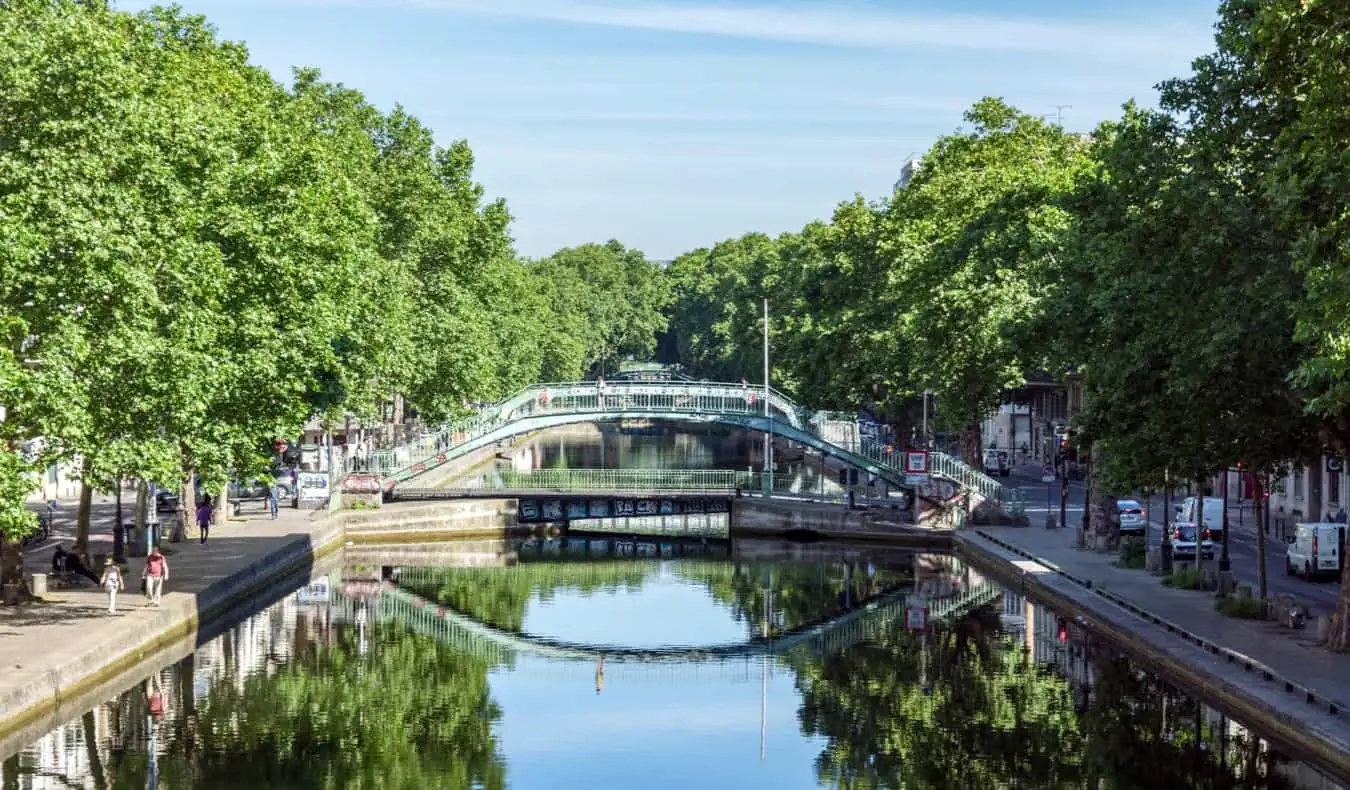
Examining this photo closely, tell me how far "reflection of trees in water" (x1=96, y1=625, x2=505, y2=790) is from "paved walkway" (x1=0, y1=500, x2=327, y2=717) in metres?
1.82

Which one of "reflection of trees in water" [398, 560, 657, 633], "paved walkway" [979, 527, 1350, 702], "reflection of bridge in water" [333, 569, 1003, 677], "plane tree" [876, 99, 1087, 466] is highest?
"plane tree" [876, 99, 1087, 466]

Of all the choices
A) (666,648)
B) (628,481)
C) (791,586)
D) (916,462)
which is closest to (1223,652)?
(666,648)

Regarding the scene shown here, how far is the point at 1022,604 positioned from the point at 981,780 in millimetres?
22691

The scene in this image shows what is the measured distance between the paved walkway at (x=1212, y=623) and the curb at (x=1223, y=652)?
0.27 m

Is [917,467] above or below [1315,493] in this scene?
above

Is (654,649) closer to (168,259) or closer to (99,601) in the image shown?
(99,601)

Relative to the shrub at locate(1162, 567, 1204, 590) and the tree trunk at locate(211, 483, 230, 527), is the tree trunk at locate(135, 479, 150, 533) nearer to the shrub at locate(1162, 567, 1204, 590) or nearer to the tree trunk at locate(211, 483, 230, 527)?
the tree trunk at locate(211, 483, 230, 527)

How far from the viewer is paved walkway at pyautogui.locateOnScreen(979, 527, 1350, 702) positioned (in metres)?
35.9

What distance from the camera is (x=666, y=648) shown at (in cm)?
4988

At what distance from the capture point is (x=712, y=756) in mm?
35250

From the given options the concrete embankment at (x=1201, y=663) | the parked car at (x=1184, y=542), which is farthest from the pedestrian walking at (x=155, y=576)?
the parked car at (x=1184, y=542)

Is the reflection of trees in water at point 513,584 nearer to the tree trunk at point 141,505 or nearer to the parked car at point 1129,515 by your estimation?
the tree trunk at point 141,505

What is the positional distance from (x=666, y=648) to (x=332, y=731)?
15.1m

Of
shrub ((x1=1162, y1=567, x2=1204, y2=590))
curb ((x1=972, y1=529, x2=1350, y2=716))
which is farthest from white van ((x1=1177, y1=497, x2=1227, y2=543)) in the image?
shrub ((x1=1162, y1=567, x2=1204, y2=590))
